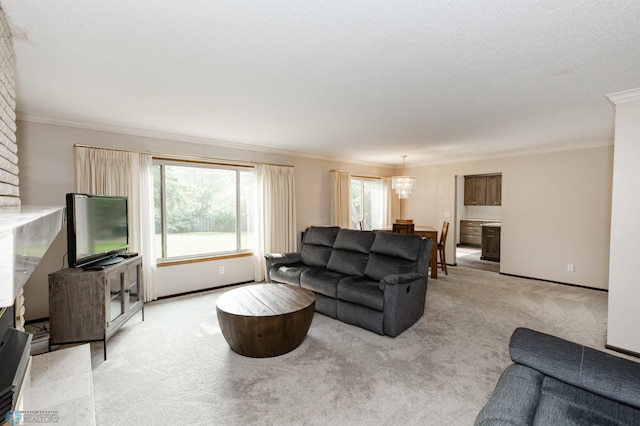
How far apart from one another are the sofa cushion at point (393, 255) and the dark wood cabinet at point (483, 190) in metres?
5.65

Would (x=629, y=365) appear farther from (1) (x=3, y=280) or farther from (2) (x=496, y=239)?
(2) (x=496, y=239)

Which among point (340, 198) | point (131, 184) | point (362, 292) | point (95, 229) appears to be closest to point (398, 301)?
point (362, 292)

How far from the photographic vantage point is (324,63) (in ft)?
7.07

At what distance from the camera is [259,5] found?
1.53 metres

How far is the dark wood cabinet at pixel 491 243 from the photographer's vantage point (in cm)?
711

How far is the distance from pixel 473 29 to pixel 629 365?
195 centimetres

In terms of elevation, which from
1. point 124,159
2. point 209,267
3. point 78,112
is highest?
point 78,112

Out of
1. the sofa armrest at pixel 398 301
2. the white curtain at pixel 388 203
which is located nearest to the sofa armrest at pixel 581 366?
the sofa armrest at pixel 398 301

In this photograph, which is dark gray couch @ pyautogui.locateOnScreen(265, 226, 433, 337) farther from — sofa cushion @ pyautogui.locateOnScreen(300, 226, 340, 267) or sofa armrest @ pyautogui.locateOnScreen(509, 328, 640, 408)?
sofa armrest @ pyautogui.locateOnScreen(509, 328, 640, 408)

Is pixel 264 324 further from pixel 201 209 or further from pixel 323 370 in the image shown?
pixel 201 209

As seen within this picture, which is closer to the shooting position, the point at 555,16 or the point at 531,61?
the point at 555,16

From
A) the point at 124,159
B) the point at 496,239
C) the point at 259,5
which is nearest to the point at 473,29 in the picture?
the point at 259,5

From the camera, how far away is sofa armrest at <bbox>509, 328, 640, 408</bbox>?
1.35m

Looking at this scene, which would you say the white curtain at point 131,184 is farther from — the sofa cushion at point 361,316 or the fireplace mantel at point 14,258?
the fireplace mantel at point 14,258
